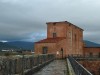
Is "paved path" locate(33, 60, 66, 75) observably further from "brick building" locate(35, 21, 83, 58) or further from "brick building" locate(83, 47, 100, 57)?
"brick building" locate(83, 47, 100, 57)

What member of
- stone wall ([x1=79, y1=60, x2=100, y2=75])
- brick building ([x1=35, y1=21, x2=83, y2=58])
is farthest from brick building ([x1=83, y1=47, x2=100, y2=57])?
stone wall ([x1=79, y1=60, x2=100, y2=75])

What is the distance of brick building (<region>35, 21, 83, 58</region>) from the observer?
58.1m

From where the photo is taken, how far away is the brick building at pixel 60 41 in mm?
58125

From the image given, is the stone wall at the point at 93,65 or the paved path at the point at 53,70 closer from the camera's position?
the paved path at the point at 53,70

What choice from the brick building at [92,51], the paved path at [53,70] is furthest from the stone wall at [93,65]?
the paved path at [53,70]

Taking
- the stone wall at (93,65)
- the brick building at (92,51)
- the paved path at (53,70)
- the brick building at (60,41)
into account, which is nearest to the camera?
the paved path at (53,70)

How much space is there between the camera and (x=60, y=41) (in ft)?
194

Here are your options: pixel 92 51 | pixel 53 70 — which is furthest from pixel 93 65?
pixel 53 70

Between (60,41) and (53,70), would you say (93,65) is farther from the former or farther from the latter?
(53,70)

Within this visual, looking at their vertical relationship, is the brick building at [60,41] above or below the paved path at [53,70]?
above

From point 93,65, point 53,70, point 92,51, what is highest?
point 92,51

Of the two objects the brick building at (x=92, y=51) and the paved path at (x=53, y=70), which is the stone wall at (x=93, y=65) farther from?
the paved path at (x=53, y=70)

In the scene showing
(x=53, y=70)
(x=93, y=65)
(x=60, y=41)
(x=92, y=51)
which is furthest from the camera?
(x=92, y=51)

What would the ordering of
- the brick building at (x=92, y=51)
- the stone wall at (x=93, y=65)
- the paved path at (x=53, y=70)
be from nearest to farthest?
the paved path at (x=53, y=70)
the stone wall at (x=93, y=65)
the brick building at (x=92, y=51)
